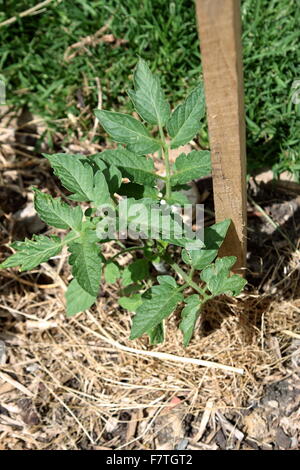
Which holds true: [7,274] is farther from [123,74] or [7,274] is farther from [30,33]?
[30,33]

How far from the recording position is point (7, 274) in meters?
1.92

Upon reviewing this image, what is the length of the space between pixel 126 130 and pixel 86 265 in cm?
34

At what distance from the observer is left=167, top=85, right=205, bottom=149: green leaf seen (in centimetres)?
135

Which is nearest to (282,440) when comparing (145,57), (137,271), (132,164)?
(137,271)

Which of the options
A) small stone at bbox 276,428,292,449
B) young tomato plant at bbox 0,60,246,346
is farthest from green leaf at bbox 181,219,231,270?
small stone at bbox 276,428,292,449

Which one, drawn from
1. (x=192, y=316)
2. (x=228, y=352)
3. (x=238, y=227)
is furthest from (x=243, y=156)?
(x=228, y=352)

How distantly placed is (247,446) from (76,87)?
1357 mm

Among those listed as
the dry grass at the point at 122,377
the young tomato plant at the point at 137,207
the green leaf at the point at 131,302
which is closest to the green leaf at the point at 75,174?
the young tomato plant at the point at 137,207

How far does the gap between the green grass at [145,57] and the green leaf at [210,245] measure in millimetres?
623

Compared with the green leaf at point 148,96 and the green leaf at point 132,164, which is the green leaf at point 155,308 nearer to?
the green leaf at point 132,164

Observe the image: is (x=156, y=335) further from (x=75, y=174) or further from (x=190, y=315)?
(x=75, y=174)

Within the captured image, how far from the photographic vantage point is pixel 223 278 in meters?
1.38

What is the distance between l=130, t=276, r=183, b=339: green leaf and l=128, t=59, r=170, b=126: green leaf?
0.39 metres

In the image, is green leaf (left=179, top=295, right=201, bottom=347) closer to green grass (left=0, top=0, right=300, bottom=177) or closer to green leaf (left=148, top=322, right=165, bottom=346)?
green leaf (left=148, top=322, right=165, bottom=346)
